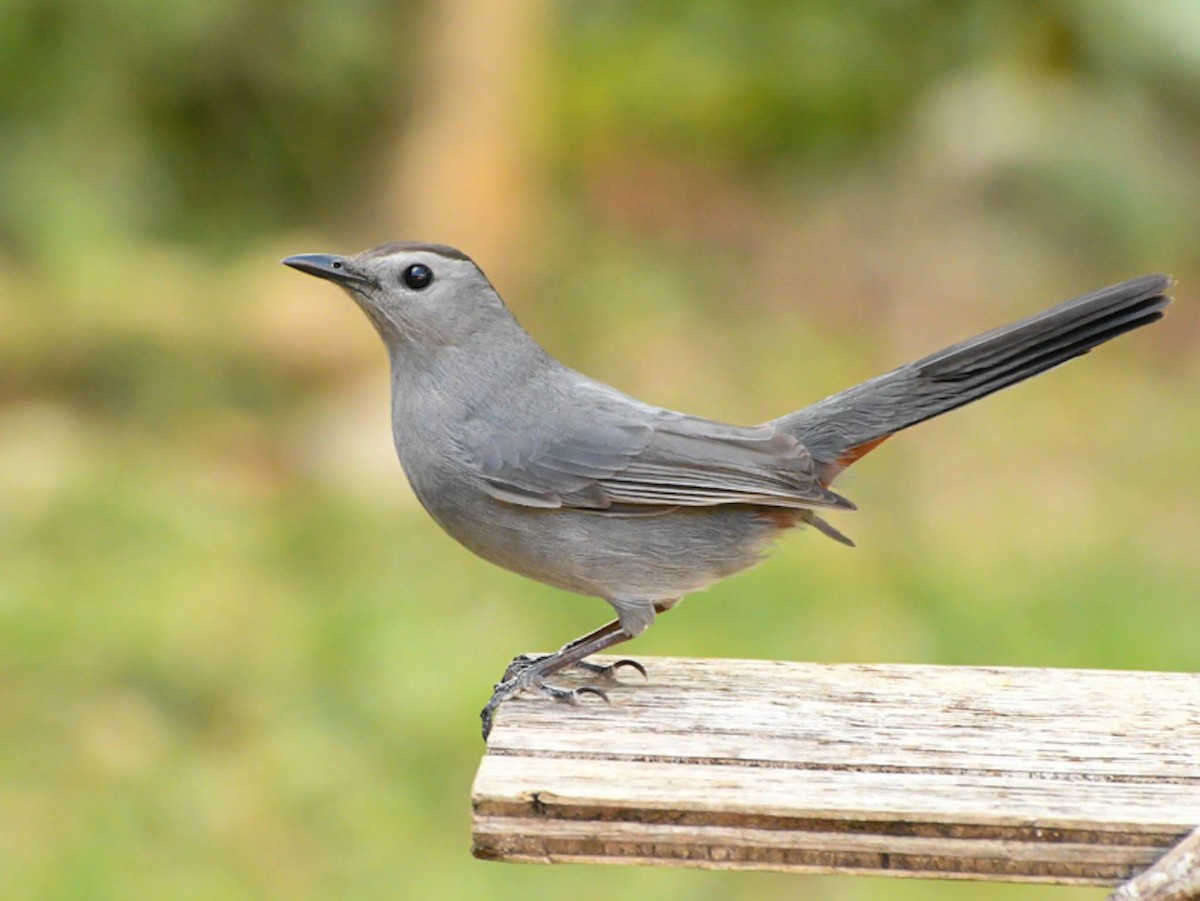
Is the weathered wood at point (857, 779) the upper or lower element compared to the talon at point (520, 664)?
lower

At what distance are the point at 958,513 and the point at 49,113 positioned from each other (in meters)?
5.40

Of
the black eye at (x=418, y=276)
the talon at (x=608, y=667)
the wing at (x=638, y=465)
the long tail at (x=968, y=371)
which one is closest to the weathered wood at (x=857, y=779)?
the talon at (x=608, y=667)

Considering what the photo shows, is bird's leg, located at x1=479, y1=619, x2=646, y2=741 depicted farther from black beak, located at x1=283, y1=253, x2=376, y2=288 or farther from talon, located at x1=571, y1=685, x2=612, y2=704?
black beak, located at x1=283, y1=253, x2=376, y2=288

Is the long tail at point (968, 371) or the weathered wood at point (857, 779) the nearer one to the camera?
the weathered wood at point (857, 779)

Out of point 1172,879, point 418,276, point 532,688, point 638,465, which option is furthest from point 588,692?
point 1172,879

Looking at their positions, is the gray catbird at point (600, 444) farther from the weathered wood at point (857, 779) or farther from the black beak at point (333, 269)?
the weathered wood at point (857, 779)

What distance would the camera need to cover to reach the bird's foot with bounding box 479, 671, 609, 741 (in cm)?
355

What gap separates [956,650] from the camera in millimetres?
6832

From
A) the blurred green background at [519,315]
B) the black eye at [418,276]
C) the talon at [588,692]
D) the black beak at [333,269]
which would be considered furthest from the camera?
the blurred green background at [519,315]

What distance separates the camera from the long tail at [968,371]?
11.8 ft

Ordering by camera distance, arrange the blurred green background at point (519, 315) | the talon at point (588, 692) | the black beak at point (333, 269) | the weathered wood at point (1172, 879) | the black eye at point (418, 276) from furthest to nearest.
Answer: the blurred green background at point (519, 315) < the black eye at point (418, 276) < the black beak at point (333, 269) < the talon at point (588, 692) < the weathered wood at point (1172, 879)

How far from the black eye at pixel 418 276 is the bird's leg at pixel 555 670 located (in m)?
0.95

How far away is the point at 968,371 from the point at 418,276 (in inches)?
53.0

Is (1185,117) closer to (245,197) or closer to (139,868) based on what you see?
(245,197)
